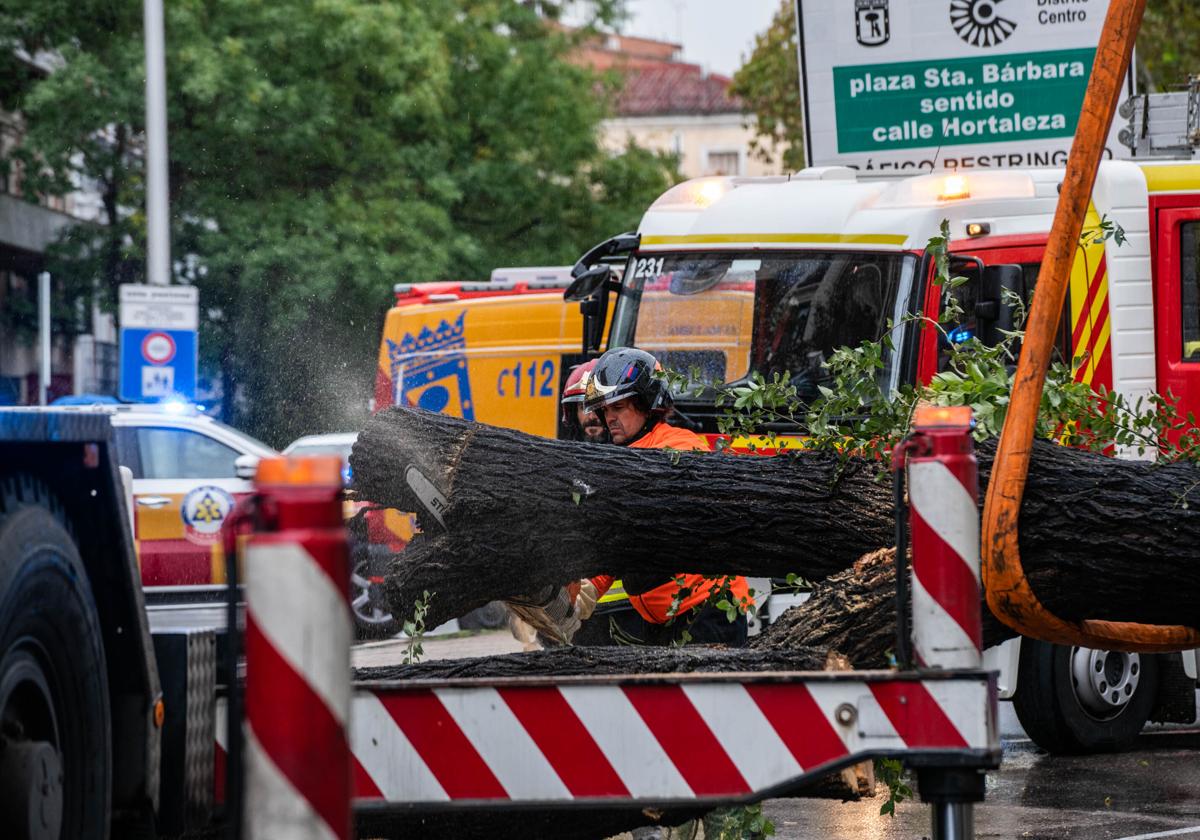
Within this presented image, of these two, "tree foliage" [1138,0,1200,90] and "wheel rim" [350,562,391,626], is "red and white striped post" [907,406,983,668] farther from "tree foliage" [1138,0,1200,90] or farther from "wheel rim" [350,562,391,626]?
"tree foliage" [1138,0,1200,90]

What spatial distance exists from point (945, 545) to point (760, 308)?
22.8 feet

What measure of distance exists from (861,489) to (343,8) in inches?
858

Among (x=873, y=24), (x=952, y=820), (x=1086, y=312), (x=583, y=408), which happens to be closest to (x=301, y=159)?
(x=873, y=24)

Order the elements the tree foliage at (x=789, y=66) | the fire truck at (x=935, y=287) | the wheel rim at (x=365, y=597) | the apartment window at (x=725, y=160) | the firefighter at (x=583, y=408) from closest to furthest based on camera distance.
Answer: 1. the firefighter at (x=583, y=408)
2. the fire truck at (x=935, y=287)
3. the wheel rim at (x=365, y=597)
4. the tree foliage at (x=789, y=66)
5. the apartment window at (x=725, y=160)

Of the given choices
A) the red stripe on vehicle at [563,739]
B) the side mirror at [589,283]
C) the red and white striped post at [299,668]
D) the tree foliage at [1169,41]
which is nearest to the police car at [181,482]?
the side mirror at [589,283]

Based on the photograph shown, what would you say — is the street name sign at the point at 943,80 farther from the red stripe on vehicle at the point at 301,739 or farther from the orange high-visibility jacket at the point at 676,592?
the red stripe on vehicle at the point at 301,739

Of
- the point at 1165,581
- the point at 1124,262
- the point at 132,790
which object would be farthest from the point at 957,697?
the point at 1124,262

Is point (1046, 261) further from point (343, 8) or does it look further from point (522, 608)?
point (343, 8)

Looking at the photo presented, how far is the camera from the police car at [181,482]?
1390 centimetres

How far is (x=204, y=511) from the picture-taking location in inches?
557

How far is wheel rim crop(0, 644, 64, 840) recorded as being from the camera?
3129mm

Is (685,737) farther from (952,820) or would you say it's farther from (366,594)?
(366,594)

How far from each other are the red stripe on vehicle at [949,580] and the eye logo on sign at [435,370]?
12141 millimetres

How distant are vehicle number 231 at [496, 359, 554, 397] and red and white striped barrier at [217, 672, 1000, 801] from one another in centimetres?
1151
